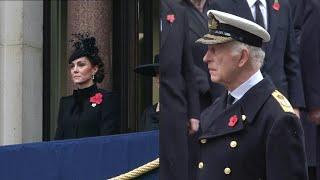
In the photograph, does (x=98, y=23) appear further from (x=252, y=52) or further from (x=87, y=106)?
(x=252, y=52)

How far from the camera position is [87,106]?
8031 mm

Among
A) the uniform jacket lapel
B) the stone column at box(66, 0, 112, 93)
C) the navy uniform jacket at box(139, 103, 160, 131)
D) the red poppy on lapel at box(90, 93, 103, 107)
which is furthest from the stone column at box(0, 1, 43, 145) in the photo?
the uniform jacket lapel

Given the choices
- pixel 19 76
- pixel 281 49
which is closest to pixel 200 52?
pixel 281 49

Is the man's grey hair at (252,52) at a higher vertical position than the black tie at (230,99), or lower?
higher

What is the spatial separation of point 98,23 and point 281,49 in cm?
426

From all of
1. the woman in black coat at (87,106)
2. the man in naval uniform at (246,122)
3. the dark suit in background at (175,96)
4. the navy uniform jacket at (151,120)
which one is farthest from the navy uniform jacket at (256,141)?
the woman in black coat at (87,106)

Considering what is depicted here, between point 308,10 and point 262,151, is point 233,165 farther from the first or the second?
point 308,10

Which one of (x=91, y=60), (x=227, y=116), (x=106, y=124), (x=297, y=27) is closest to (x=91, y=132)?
(x=106, y=124)

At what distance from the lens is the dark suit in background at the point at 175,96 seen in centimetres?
580

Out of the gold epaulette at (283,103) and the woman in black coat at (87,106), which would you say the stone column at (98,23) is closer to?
the woman in black coat at (87,106)

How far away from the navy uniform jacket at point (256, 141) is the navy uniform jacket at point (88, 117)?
12.3ft

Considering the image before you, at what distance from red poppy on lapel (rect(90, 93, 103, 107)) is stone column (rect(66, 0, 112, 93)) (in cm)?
186

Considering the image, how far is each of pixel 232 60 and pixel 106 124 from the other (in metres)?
3.97

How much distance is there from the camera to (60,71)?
10.7m
